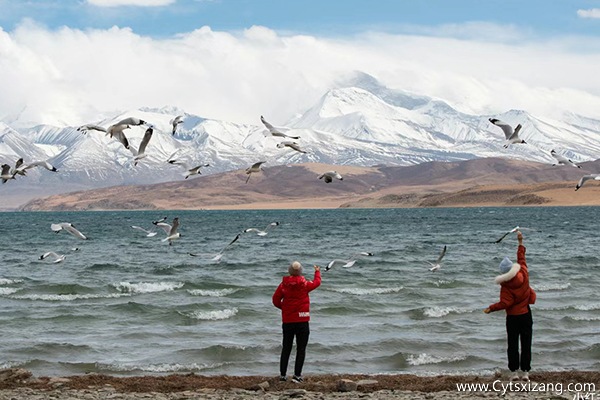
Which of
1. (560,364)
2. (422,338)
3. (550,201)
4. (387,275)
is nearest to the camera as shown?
(560,364)

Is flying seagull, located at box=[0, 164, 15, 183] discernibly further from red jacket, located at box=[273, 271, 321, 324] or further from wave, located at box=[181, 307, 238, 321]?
red jacket, located at box=[273, 271, 321, 324]

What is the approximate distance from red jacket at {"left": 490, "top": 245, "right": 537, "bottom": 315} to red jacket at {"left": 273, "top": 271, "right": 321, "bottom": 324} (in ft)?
9.46

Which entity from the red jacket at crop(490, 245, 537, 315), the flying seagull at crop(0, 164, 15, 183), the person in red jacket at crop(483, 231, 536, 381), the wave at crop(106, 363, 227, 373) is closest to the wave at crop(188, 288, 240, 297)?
the flying seagull at crop(0, 164, 15, 183)

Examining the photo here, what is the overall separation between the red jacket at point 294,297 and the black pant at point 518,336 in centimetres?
308

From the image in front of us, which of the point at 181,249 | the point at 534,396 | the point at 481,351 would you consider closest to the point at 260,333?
the point at 481,351

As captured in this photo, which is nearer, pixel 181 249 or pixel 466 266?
pixel 466 266

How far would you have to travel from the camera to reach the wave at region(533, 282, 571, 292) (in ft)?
100.0

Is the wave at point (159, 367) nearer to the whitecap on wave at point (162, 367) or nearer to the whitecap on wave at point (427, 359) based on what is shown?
the whitecap on wave at point (162, 367)

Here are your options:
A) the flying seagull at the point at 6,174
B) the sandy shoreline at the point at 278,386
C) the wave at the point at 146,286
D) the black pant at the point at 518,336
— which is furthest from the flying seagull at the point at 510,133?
the wave at the point at 146,286

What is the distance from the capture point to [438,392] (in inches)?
589

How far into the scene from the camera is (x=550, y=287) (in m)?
31.0

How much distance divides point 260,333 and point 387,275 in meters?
14.6

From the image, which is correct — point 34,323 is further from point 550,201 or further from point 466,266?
point 550,201

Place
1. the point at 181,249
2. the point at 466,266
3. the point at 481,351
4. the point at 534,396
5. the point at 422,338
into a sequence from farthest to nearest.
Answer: the point at 181,249 → the point at 466,266 → the point at 422,338 → the point at 481,351 → the point at 534,396
